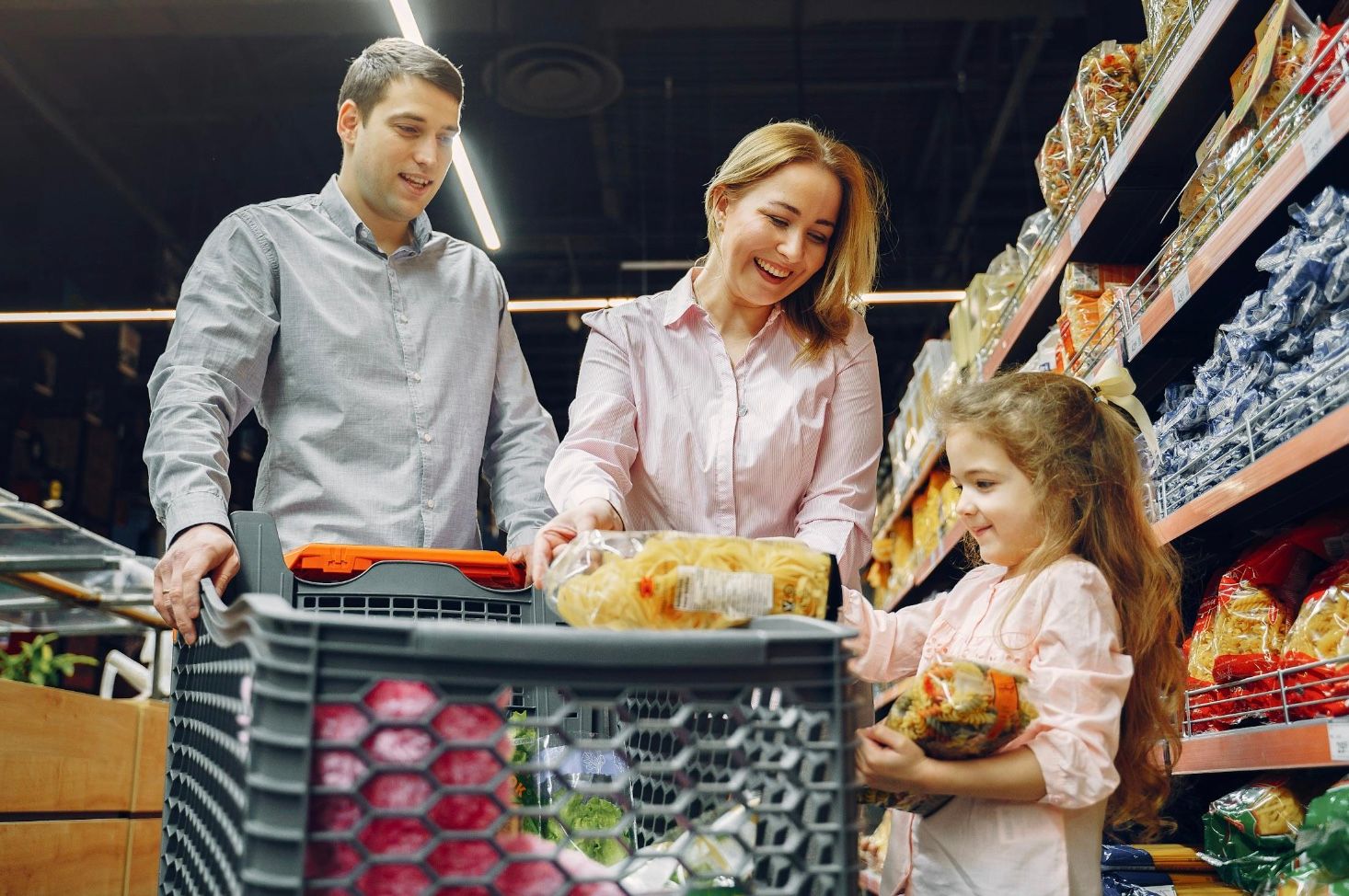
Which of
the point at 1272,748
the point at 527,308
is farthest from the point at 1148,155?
the point at 527,308

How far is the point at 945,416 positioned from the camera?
5.29 feet

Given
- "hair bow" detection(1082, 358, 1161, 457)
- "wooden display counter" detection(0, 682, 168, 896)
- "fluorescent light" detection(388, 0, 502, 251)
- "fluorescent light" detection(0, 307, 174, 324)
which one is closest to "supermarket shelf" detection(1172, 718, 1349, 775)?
"hair bow" detection(1082, 358, 1161, 457)

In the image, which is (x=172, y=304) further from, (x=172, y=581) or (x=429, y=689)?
(x=429, y=689)

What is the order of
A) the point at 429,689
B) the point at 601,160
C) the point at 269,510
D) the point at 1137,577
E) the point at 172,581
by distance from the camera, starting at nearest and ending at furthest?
the point at 429,689, the point at 172,581, the point at 1137,577, the point at 269,510, the point at 601,160

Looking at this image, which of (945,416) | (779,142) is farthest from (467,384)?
(945,416)

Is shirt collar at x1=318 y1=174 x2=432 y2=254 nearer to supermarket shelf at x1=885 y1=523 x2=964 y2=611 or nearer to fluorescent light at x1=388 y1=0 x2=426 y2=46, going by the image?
supermarket shelf at x1=885 y1=523 x2=964 y2=611

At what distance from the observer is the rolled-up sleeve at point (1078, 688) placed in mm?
1205

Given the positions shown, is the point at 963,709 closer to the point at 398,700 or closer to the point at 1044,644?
the point at 1044,644

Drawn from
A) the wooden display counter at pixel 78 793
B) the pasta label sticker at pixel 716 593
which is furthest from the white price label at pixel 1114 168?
the wooden display counter at pixel 78 793

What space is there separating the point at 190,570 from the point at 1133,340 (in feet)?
5.62

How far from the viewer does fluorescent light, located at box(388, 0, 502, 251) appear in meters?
4.20

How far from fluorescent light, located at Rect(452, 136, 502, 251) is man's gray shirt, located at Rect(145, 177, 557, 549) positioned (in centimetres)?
300

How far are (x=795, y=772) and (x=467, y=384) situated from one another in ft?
3.84

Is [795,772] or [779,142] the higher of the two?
[779,142]
